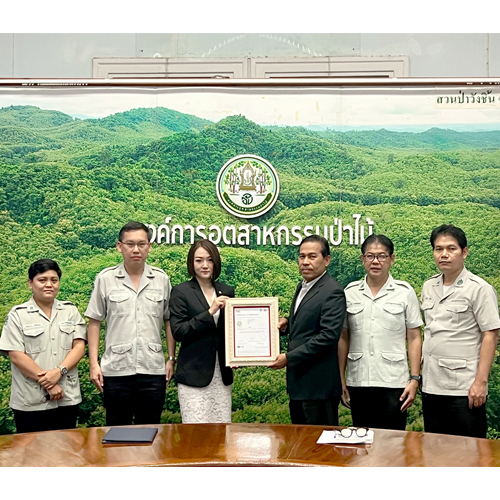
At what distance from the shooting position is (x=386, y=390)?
176 inches

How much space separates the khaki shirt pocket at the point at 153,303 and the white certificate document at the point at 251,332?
0.58 m

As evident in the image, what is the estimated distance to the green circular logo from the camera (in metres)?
5.40

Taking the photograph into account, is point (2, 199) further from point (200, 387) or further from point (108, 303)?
point (200, 387)

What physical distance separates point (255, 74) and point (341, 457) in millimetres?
3795

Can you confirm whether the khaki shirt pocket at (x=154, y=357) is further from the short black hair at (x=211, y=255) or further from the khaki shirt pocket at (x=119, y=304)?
the short black hair at (x=211, y=255)

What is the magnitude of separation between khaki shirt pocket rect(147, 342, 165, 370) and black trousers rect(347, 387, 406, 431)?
135 centimetres

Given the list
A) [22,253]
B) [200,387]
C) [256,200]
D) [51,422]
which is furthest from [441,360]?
[22,253]

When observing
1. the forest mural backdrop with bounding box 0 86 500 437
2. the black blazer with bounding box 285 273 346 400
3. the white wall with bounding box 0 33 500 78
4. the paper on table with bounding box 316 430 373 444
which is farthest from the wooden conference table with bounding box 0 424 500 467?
the white wall with bounding box 0 33 500 78

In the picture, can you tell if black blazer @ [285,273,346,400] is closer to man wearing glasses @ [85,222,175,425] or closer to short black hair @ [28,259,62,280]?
man wearing glasses @ [85,222,175,425]

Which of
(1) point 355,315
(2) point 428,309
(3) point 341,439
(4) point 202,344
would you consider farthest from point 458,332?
(4) point 202,344

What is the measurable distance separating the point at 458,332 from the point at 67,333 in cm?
264

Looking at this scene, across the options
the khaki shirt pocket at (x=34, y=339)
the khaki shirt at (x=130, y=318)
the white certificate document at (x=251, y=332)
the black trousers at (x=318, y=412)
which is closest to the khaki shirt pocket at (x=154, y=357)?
the khaki shirt at (x=130, y=318)

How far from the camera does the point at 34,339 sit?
4.57 m

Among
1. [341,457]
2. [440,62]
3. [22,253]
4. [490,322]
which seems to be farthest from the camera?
[440,62]
